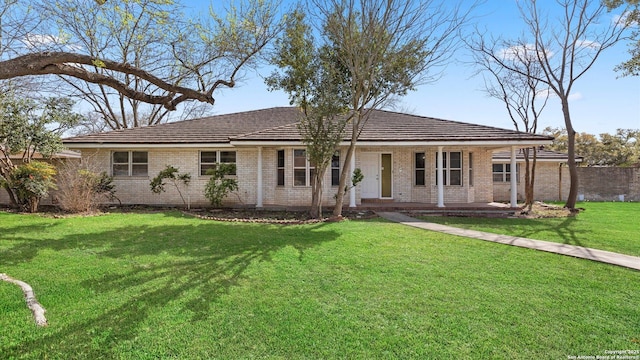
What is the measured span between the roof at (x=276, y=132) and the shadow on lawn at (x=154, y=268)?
17.1 feet

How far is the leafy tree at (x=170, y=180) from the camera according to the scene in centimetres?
1362

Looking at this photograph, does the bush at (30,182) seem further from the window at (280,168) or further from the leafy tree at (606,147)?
the leafy tree at (606,147)

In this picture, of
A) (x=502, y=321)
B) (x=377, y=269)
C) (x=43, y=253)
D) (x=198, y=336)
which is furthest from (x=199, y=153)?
(x=502, y=321)

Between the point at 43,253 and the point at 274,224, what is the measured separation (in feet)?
18.6

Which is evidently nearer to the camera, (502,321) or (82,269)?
(502,321)

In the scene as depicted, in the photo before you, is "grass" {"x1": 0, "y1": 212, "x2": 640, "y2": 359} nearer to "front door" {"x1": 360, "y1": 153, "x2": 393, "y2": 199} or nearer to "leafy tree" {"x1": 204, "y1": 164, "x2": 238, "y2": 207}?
"leafy tree" {"x1": 204, "y1": 164, "x2": 238, "y2": 207}

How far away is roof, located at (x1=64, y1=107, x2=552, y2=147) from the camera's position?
13.6 meters

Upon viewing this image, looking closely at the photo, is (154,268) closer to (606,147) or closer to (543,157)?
(543,157)

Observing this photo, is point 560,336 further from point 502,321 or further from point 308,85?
point 308,85

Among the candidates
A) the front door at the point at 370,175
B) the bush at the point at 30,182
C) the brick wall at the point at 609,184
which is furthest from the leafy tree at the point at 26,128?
the brick wall at the point at 609,184

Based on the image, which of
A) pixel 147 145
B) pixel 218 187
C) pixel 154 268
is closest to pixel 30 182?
pixel 147 145

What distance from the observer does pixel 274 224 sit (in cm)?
1066

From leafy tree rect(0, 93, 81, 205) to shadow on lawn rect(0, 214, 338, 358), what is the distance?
6.55 m

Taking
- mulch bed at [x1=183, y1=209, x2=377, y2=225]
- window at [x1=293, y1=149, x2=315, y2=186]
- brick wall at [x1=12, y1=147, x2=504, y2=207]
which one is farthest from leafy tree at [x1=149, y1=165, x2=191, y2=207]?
window at [x1=293, y1=149, x2=315, y2=186]
